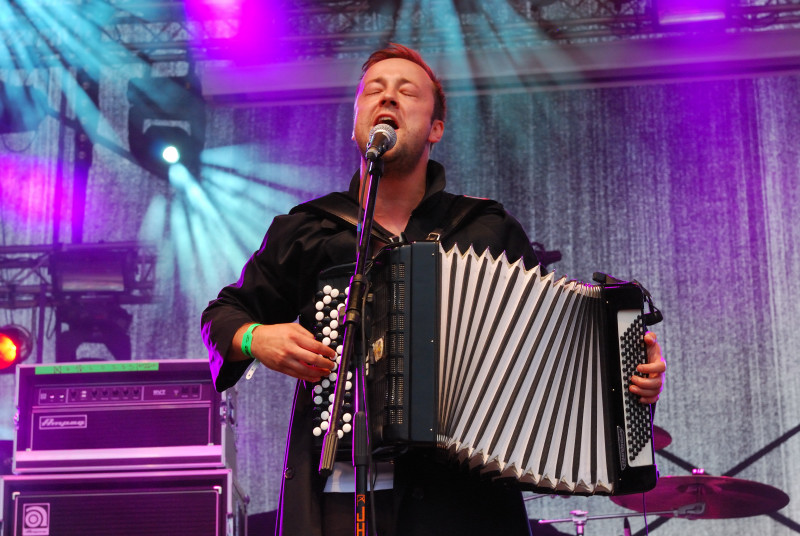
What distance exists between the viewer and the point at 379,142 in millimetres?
1922

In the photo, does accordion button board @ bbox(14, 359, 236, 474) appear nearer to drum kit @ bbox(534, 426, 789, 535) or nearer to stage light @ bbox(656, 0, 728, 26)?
drum kit @ bbox(534, 426, 789, 535)

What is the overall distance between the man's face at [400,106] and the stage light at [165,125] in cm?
321

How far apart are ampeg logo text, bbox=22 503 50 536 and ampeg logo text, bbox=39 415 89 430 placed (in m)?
0.30

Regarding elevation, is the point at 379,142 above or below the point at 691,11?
below

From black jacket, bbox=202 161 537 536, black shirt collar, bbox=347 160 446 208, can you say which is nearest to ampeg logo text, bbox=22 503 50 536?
black jacket, bbox=202 161 537 536

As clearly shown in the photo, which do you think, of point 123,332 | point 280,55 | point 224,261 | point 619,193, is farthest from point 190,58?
point 619,193

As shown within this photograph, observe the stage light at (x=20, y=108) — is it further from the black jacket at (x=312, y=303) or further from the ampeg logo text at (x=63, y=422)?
the black jacket at (x=312, y=303)

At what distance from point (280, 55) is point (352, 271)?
3929 millimetres

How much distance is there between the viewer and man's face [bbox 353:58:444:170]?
2.37 meters

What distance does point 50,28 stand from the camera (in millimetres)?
5629

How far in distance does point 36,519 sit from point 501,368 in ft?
7.82

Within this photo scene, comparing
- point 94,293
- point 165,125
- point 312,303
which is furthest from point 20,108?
point 312,303

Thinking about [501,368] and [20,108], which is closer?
[501,368]

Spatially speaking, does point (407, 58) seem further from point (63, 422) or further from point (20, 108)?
point (20, 108)
